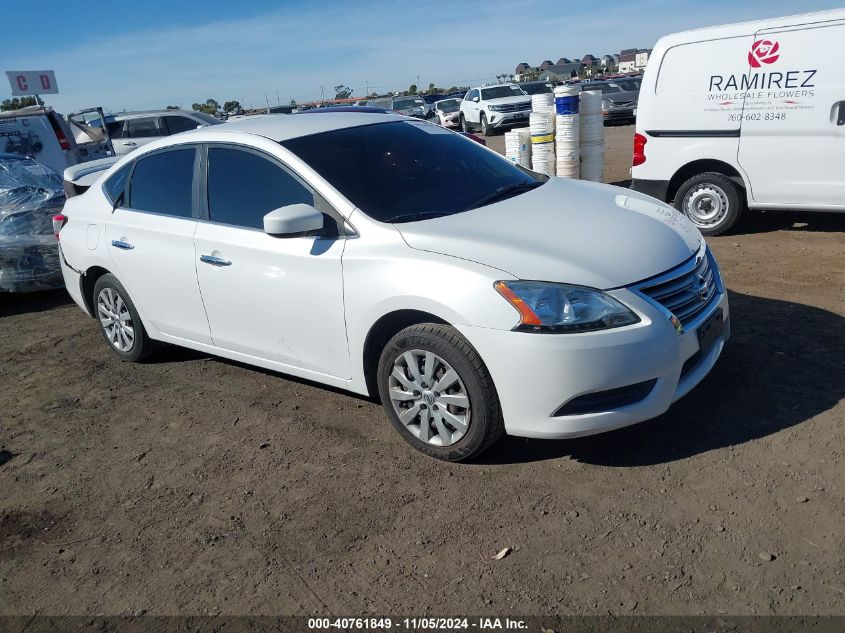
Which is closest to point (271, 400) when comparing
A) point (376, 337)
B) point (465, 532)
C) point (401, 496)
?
point (376, 337)

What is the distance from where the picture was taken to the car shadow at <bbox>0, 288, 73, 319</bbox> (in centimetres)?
758

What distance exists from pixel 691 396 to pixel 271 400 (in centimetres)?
253

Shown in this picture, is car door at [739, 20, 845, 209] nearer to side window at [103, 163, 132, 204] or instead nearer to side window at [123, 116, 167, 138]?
side window at [103, 163, 132, 204]

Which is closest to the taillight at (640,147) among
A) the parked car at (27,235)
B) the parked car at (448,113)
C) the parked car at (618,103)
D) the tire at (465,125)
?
the parked car at (27,235)

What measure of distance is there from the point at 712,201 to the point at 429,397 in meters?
5.22

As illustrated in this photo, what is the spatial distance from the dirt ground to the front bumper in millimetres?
324

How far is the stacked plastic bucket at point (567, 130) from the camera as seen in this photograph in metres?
9.25

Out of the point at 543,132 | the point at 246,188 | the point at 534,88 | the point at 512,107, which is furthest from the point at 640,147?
the point at 534,88

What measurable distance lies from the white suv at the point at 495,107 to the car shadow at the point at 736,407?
2232 cm

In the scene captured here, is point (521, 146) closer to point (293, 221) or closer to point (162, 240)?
point (162, 240)

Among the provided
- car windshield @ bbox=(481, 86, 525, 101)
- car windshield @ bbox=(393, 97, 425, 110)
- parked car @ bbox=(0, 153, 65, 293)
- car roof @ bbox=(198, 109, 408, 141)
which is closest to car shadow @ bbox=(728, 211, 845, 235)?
car roof @ bbox=(198, 109, 408, 141)

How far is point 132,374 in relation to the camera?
538 cm

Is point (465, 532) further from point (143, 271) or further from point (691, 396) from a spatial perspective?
point (143, 271)

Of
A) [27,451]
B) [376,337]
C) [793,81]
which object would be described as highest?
[793,81]
